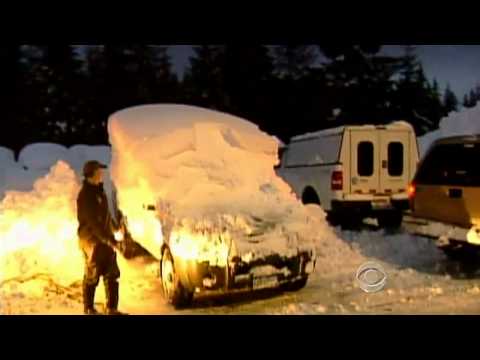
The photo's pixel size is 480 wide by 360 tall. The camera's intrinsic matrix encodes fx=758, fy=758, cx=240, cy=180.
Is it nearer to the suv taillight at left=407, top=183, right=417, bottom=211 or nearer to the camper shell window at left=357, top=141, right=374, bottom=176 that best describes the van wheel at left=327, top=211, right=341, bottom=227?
the camper shell window at left=357, top=141, right=374, bottom=176

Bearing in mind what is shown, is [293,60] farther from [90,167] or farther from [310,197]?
[90,167]

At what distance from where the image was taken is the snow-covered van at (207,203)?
740 centimetres

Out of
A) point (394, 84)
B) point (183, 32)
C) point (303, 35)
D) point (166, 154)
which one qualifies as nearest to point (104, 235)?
point (166, 154)

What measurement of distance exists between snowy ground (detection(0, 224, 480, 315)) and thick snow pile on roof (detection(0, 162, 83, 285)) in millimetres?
158

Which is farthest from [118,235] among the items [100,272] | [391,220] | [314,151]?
[391,220]

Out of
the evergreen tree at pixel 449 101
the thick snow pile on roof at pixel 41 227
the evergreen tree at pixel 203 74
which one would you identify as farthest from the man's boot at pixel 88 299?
the evergreen tree at pixel 449 101

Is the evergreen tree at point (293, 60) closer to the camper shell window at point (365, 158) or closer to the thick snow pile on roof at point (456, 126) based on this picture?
the camper shell window at point (365, 158)

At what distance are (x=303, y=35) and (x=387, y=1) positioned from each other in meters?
0.95

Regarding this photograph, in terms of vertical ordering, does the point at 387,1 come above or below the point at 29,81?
above

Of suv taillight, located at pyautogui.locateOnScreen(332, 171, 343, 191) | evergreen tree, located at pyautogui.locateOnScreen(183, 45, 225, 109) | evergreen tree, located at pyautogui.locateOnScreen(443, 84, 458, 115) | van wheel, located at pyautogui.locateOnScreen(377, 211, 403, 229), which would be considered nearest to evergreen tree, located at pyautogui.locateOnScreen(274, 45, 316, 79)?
evergreen tree, located at pyautogui.locateOnScreen(183, 45, 225, 109)

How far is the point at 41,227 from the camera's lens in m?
8.00

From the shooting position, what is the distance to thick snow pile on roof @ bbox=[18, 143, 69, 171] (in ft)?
25.8
